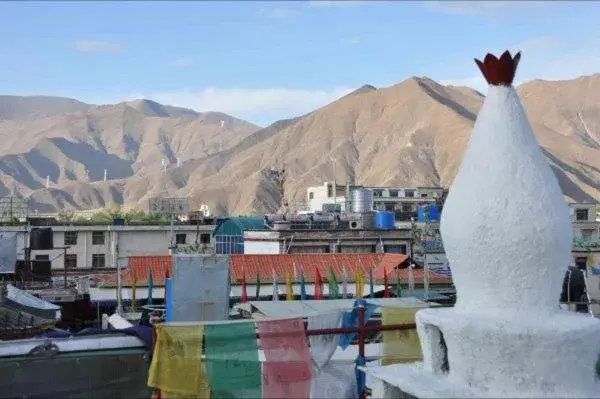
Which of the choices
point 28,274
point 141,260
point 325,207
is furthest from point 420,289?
point 325,207

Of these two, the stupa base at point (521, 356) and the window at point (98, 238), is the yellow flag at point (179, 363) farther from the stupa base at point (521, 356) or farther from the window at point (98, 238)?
the window at point (98, 238)

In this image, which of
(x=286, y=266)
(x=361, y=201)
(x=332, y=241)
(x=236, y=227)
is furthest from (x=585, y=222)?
(x=286, y=266)

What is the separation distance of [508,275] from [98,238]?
5317 cm

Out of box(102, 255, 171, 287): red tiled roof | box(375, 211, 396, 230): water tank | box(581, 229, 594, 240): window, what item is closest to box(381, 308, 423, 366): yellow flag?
box(102, 255, 171, 287): red tiled roof

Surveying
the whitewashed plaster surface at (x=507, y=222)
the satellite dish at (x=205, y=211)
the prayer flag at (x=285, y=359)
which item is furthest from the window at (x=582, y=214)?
the whitewashed plaster surface at (x=507, y=222)

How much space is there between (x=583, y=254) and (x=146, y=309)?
34.5m

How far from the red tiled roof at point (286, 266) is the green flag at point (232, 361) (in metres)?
20.8

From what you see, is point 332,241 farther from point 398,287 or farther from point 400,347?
point 400,347

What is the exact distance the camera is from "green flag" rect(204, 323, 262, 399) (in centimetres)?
898

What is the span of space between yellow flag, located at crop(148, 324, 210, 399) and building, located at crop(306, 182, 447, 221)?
59.1 meters

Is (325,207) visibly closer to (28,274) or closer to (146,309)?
(28,274)

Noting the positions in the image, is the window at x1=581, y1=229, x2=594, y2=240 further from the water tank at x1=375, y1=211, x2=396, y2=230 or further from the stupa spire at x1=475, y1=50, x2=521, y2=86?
the stupa spire at x1=475, y1=50, x2=521, y2=86

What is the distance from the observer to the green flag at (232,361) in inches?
354

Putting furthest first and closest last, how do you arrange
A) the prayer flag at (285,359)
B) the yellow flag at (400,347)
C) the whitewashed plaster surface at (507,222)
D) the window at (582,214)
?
the window at (582,214) < the yellow flag at (400,347) < the prayer flag at (285,359) < the whitewashed plaster surface at (507,222)
